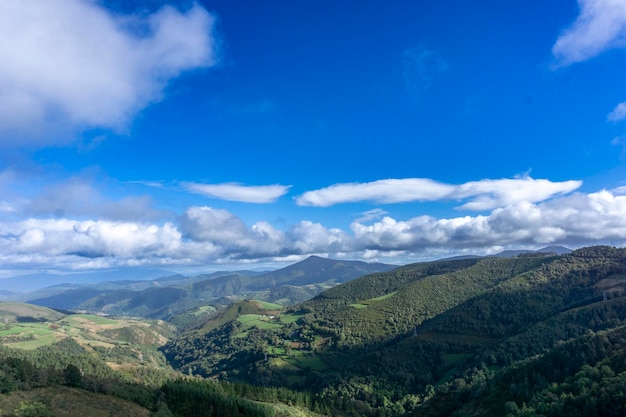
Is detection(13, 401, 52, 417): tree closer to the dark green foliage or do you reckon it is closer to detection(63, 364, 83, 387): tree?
detection(63, 364, 83, 387): tree

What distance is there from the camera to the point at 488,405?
12912 cm

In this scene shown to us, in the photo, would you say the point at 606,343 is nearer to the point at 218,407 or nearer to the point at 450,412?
the point at 450,412

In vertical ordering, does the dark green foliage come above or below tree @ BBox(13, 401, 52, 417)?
below

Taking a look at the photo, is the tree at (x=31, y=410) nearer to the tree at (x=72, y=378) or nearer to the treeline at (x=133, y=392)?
the treeline at (x=133, y=392)

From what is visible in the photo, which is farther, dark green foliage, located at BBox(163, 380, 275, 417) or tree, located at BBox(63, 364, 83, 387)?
dark green foliage, located at BBox(163, 380, 275, 417)

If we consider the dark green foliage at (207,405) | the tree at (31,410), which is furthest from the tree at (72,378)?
the dark green foliage at (207,405)

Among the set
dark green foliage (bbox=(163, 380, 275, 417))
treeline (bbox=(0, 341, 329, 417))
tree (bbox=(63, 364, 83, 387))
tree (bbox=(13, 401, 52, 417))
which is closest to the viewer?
tree (bbox=(13, 401, 52, 417))

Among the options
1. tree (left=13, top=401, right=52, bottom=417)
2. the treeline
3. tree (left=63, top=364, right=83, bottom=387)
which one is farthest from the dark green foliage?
tree (left=13, top=401, right=52, bottom=417)

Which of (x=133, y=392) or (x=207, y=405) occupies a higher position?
(x=133, y=392)

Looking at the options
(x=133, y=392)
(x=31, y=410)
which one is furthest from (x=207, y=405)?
(x=31, y=410)

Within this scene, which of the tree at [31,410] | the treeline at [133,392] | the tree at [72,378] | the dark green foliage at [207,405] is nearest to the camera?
the tree at [31,410]

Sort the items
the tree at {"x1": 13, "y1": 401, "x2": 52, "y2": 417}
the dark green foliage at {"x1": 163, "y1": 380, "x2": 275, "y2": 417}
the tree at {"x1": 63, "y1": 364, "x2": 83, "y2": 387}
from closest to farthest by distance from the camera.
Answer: the tree at {"x1": 13, "y1": 401, "x2": 52, "y2": 417}, the tree at {"x1": 63, "y1": 364, "x2": 83, "y2": 387}, the dark green foliage at {"x1": 163, "y1": 380, "x2": 275, "y2": 417}

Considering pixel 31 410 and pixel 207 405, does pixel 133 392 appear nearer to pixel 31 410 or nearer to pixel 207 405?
pixel 207 405

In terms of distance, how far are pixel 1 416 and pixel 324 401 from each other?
426 feet
